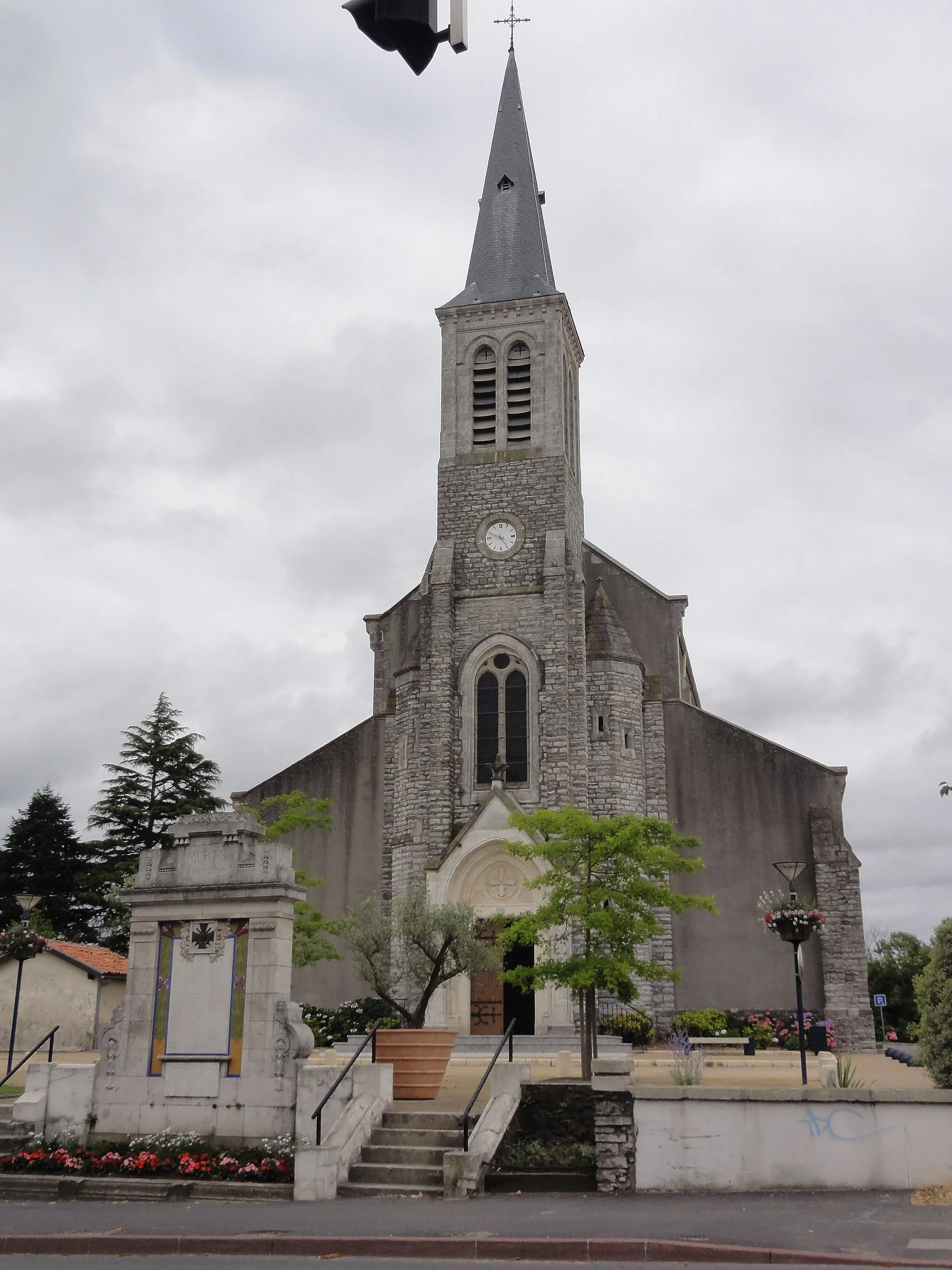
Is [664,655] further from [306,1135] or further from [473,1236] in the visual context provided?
[473,1236]

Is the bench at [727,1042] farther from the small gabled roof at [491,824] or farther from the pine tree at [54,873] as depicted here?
the pine tree at [54,873]

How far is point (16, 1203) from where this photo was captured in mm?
11625

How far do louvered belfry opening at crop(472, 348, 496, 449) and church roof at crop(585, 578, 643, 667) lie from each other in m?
5.26

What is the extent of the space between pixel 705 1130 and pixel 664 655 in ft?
64.8

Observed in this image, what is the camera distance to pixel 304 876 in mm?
22875

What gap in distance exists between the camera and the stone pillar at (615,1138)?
37.9 feet

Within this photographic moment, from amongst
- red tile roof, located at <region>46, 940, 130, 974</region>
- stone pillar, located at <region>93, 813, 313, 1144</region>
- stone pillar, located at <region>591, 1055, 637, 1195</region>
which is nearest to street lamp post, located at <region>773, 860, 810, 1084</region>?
stone pillar, located at <region>591, 1055, 637, 1195</region>

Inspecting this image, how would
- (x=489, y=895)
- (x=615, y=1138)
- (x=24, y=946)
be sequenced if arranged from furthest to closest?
(x=489, y=895) → (x=24, y=946) → (x=615, y=1138)

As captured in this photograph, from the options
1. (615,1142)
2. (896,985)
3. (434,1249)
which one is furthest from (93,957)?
(896,985)

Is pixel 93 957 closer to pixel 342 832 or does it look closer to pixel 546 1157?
pixel 342 832

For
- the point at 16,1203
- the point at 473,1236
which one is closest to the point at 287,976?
the point at 16,1203

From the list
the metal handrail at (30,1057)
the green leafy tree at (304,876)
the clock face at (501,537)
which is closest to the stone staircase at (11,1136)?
the metal handrail at (30,1057)

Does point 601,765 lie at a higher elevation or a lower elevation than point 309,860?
higher

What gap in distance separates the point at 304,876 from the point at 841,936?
1241 cm
